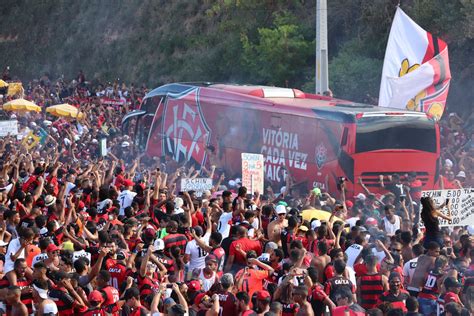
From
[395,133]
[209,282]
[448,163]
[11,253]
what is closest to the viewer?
[209,282]

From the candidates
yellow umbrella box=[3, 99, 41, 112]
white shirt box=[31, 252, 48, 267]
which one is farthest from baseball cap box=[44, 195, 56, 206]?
yellow umbrella box=[3, 99, 41, 112]

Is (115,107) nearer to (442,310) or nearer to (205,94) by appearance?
(205,94)

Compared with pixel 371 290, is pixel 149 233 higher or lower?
higher

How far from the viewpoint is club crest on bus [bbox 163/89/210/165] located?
84.0ft

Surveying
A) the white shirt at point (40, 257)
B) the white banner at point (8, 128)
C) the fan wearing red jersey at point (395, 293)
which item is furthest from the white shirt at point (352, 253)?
the white banner at point (8, 128)

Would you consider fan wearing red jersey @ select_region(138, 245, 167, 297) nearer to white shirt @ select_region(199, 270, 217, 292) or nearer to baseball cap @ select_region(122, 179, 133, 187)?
white shirt @ select_region(199, 270, 217, 292)

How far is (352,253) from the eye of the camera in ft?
41.1

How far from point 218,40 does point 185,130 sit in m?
15.9

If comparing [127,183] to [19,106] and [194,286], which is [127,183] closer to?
[194,286]

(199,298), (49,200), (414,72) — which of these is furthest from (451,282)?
(414,72)

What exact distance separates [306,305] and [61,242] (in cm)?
405

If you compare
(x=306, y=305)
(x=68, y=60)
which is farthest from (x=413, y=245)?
(x=68, y=60)

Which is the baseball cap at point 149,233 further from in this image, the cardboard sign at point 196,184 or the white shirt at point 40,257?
the cardboard sign at point 196,184

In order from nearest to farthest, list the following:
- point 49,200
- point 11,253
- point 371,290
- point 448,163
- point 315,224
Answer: point 371,290 < point 11,253 < point 315,224 < point 49,200 < point 448,163
